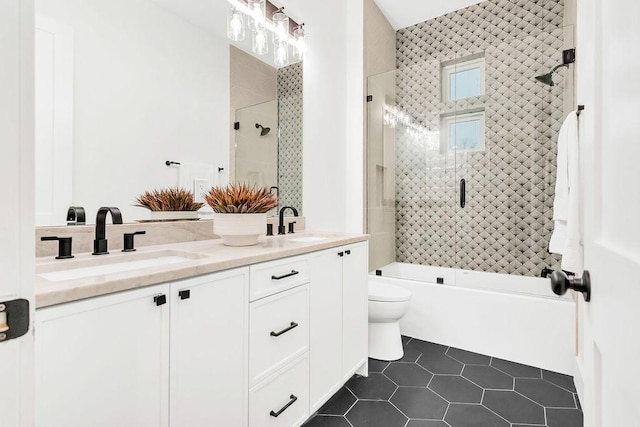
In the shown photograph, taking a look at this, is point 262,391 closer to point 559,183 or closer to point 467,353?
point 467,353

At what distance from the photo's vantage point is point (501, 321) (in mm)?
2277

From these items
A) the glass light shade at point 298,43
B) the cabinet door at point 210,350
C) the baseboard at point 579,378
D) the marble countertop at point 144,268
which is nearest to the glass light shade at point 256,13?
the glass light shade at point 298,43

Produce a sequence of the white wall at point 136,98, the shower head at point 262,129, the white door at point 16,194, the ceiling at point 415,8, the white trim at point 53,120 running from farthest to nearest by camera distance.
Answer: the ceiling at point 415,8 → the shower head at point 262,129 → the white wall at point 136,98 → the white trim at point 53,120 → the white door at point 16,194

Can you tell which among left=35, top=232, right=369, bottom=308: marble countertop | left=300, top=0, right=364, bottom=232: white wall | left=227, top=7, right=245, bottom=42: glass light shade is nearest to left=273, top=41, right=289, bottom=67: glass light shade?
left=300, top=0, right=364, bottom=232: white wall

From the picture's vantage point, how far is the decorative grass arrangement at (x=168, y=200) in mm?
1534

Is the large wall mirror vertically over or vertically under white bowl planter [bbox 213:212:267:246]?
over

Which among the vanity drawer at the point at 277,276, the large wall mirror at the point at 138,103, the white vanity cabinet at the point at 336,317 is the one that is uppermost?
the large wall mirror at the point at 138,103

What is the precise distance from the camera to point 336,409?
168 centimetres

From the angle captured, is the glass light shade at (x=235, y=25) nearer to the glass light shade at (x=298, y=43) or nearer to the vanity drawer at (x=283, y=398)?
the glass light shade at (x=298, y=43)

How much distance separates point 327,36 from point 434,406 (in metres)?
2.49

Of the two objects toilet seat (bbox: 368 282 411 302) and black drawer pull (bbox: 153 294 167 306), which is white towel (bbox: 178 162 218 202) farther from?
toilet seat (bbox: 368 282 411 302)

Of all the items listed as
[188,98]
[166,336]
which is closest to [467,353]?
[166,336]

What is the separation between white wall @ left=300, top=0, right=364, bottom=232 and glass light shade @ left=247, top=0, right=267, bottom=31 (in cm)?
34

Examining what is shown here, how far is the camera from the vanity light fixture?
1954mm
